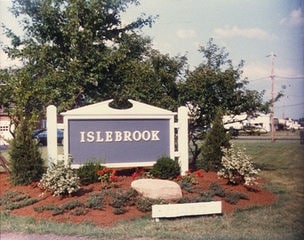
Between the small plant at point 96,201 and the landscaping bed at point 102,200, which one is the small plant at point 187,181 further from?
the small plant at point 96,201

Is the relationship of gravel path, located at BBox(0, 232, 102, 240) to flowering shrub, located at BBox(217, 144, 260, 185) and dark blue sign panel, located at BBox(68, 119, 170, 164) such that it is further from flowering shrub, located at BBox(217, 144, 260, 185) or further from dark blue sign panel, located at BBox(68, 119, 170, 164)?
flowering shrub, located at BBox(217, 144, 260, 185)

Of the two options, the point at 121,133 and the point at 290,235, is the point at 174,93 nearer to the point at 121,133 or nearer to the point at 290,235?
the point at 121,133

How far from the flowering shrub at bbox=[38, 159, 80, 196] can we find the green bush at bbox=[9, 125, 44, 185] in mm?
1060

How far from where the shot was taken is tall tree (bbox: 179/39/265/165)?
11.6m

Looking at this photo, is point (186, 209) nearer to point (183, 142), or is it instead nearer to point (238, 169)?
point (238, 169)

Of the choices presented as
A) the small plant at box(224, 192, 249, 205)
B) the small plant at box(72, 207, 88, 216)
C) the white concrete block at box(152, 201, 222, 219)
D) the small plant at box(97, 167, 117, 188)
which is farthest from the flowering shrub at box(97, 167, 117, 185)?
the small plant at box(224, 192, 249, 205)

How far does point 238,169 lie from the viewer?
880 centimetres

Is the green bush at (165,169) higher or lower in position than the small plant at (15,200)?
higher

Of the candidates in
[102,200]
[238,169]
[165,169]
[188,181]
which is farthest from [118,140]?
[238,169]

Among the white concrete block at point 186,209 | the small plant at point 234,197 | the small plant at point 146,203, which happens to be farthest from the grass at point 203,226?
the small plant at point 234,197

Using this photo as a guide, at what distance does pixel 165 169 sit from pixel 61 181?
7.54ft

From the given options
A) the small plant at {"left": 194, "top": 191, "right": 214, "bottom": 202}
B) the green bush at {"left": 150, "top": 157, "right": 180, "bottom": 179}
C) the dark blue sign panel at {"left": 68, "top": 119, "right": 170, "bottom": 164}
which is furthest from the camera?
the green bush at {"left": 150, "top": 157, "right": 180, "bottom": 179}

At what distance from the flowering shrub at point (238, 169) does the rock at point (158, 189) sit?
1.46 meters

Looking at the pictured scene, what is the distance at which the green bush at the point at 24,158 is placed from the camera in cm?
879
